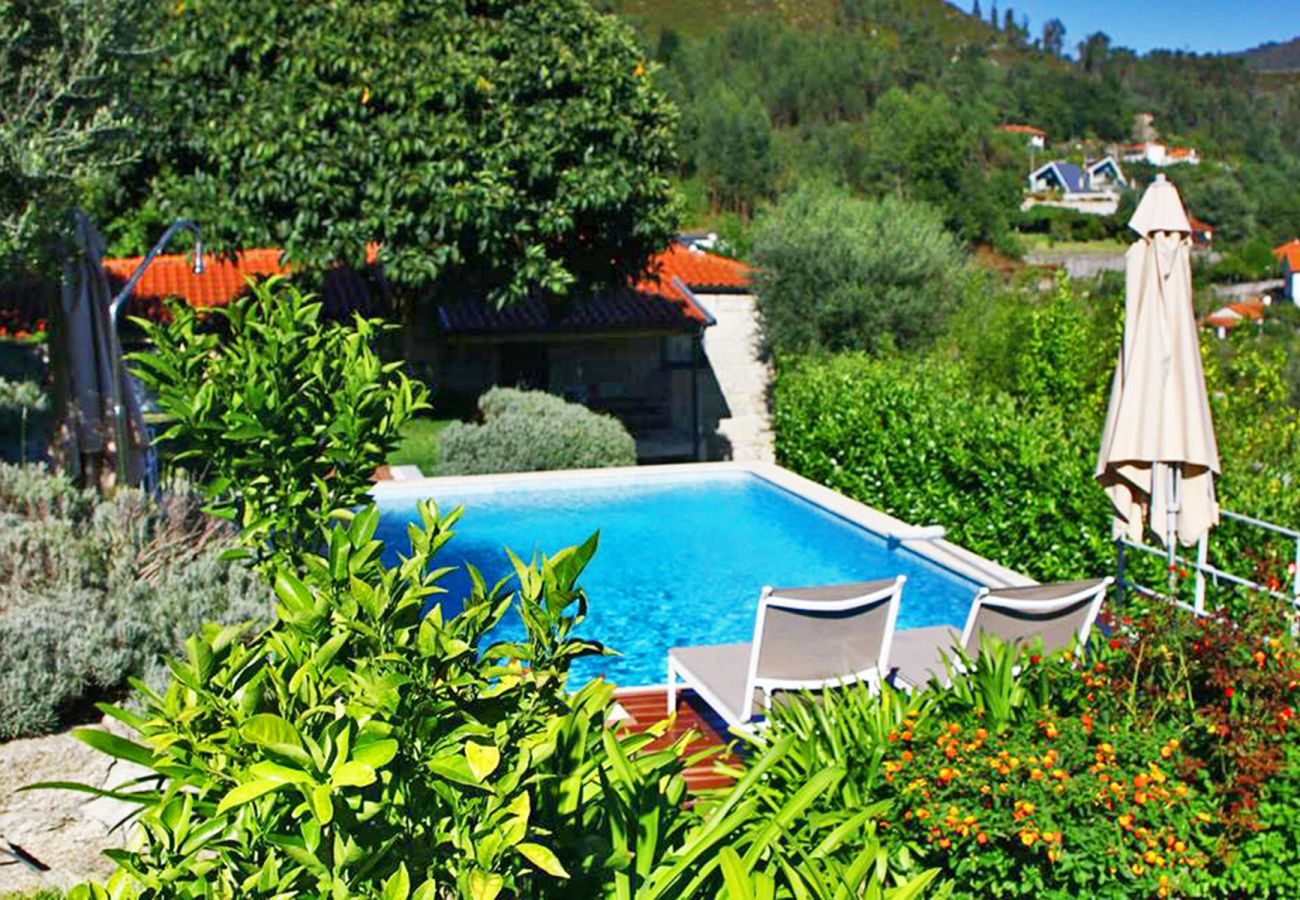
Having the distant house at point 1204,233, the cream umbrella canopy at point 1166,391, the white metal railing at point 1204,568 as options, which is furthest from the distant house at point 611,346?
the distant house at point 1204,233

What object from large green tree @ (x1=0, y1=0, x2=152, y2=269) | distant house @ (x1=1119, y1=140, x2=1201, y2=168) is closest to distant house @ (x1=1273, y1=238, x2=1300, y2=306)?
distant house @ (x1=1119, y1=140, x2=1201, y2=168)

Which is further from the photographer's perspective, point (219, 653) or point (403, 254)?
point (403, 254)

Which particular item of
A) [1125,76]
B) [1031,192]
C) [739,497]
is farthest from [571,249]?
[1125,76]

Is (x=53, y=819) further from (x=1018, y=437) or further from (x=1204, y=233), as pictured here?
(x=1204, y=233)

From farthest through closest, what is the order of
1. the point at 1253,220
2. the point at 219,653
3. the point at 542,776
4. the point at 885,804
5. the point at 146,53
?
the point at 1253,220, the point at 146,53, the point at 885,804, the point at 219,653, the point at 542,776

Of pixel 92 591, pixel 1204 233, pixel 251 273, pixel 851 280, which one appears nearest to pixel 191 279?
pixel 251 273

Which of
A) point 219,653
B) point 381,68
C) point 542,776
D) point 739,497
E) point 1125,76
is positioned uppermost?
point 1125,76

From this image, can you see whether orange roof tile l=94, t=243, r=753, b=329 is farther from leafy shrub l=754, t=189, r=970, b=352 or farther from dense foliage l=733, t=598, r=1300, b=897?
dense foliage l=733, t=598, r=1300, b=897

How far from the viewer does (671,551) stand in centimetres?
1405

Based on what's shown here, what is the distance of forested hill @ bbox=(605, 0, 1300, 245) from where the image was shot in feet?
314

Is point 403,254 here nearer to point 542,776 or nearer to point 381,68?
point 381,68

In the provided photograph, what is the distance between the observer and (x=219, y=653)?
3016 mm

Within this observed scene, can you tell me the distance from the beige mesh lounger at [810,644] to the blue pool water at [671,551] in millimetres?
2559

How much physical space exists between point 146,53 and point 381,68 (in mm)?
7798
